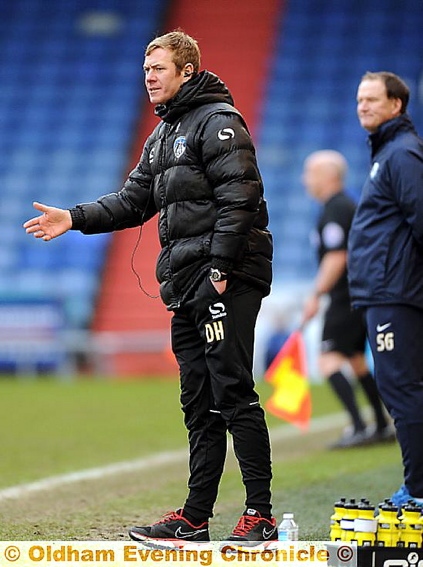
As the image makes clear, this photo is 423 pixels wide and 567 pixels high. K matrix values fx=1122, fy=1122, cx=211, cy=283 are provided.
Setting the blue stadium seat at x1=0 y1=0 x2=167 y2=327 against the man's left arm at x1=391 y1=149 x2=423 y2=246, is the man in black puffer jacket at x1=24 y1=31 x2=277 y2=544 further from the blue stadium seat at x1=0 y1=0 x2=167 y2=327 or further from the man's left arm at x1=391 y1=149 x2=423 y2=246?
the blue stadium seat at x1=0 y1=0 x2=167 y2=327

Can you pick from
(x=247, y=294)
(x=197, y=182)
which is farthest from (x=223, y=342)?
(x=197, y=182)

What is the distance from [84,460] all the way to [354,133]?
13881 mm

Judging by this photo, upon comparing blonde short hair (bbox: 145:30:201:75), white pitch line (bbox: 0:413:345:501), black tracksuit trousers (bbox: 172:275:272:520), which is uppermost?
blonde short hair (bbox: 145:30:201:75)

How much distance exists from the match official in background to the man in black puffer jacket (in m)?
3.82

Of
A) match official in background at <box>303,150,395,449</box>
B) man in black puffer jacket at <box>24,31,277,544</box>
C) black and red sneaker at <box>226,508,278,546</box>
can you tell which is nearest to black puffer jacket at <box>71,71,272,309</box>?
man in black puffer jacket at <box>24,31,277,544</box>

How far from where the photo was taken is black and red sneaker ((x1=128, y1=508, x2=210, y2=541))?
14.7 ft

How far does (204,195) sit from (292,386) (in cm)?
453

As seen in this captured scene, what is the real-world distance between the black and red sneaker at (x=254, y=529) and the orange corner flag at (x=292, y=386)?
4225mm

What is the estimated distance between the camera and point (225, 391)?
4.44 metres

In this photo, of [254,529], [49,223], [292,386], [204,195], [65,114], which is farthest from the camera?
[65,114]

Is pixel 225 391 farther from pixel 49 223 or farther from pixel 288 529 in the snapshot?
pixel 49 223

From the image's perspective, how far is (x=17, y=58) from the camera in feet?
76.1

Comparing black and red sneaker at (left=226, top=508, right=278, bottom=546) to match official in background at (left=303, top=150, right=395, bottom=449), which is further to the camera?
match official in background at (left=303, top=150, right=395, bottom=449)

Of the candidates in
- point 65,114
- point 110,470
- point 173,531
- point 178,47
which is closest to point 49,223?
point 178,47
